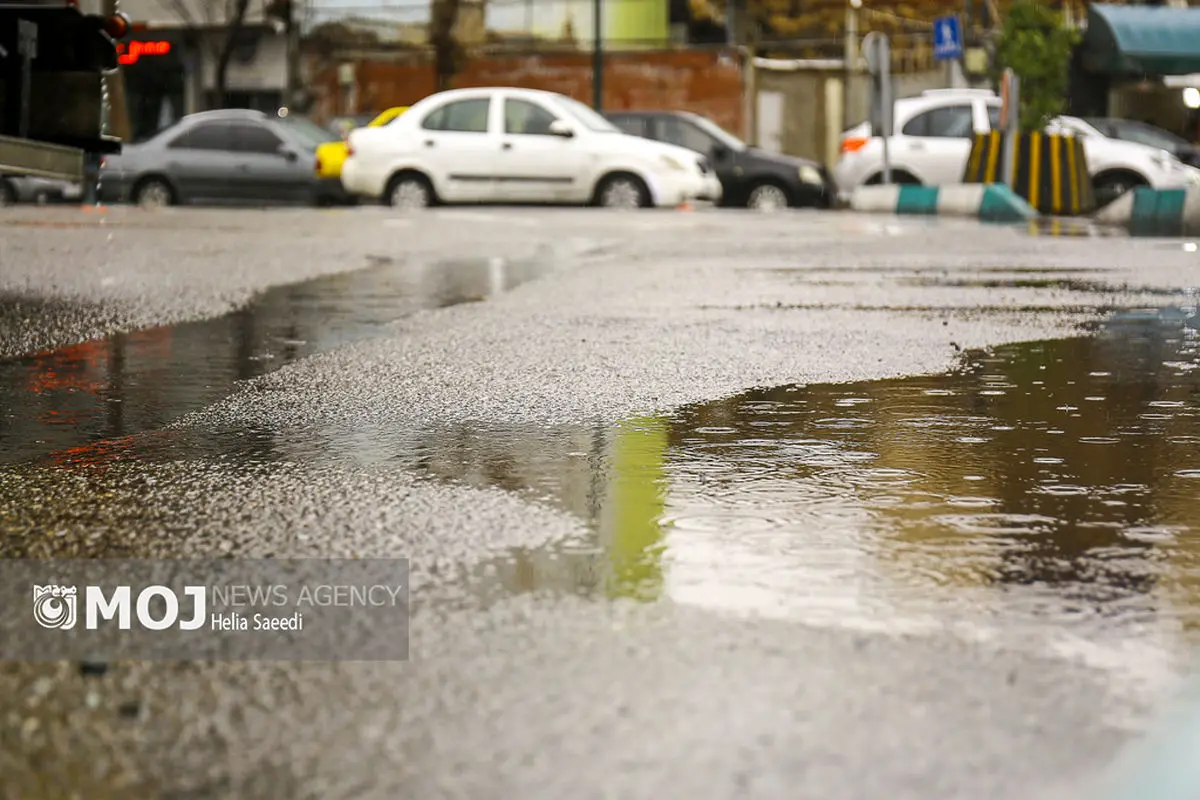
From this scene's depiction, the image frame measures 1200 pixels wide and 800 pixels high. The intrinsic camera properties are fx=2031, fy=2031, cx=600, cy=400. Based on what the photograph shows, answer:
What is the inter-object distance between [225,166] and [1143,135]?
12.8 meters

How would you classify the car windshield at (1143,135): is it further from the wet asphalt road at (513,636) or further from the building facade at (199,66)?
the wet asphalt road at (513,636)

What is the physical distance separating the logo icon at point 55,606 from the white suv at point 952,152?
2378cm

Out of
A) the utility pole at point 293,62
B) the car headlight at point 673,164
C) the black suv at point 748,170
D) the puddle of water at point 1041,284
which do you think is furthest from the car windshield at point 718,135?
the puddle of water at point 1041,284

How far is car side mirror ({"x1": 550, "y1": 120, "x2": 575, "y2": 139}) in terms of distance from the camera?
78.7 ft

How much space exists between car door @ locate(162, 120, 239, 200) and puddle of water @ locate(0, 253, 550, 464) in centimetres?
1670

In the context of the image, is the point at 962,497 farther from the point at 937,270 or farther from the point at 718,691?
the point at 937,270

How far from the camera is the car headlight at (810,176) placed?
27484 mm

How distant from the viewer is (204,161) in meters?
26.7

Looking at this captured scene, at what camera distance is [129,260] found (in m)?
11.4

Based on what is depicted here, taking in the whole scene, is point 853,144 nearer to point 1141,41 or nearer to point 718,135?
point 718,135

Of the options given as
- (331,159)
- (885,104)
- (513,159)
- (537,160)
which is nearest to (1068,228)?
(885,104)

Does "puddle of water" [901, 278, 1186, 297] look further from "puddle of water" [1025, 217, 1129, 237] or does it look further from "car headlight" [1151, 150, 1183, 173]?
"car headlight" [1151, 150, 1183, 173]

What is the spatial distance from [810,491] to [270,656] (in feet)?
5.17

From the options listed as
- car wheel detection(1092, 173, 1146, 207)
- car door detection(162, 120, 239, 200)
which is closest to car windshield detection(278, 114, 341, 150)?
car door detection(162, 120, 239, 200)
